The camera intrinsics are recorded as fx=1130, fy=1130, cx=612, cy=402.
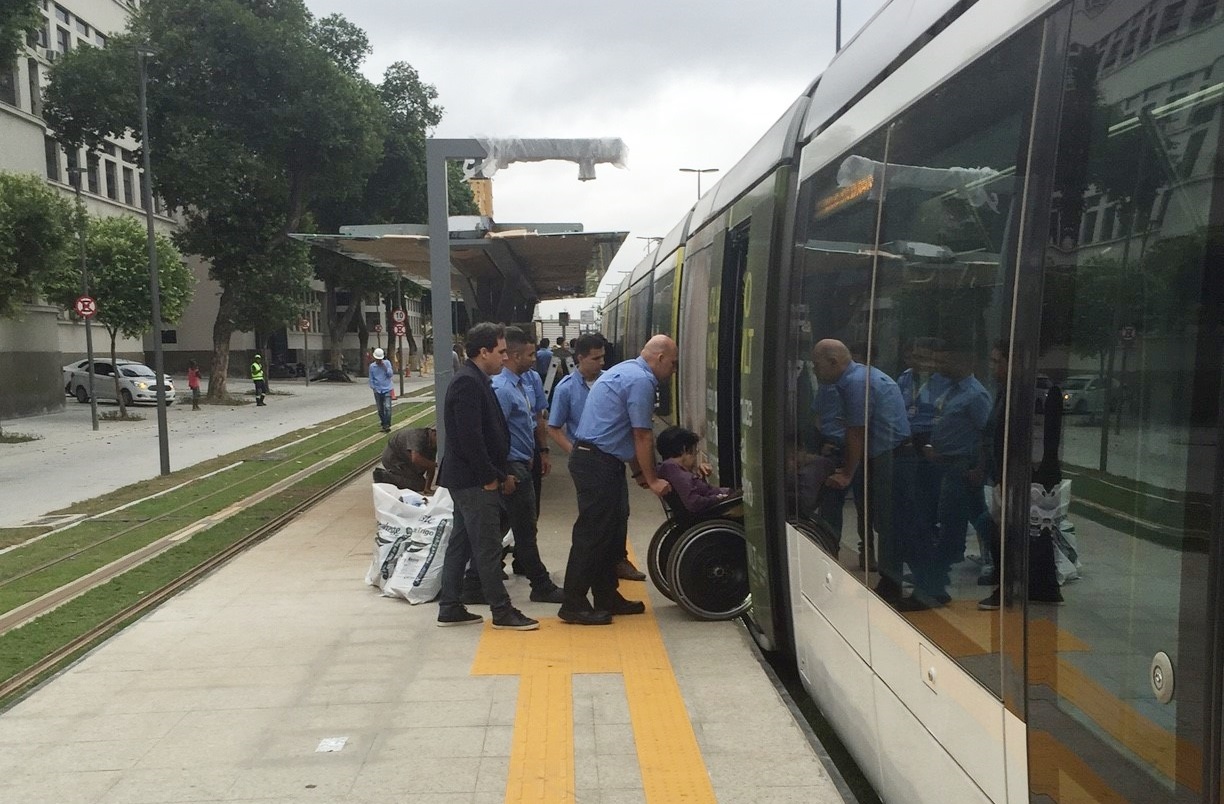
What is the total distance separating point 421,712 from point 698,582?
2.21 m

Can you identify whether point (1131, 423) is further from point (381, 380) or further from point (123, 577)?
point (381, 380)

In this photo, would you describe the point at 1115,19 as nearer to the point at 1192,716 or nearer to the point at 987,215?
the point at 987,215

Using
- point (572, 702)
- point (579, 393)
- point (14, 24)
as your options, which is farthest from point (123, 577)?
point (14, 24)

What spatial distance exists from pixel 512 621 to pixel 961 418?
4372 mm

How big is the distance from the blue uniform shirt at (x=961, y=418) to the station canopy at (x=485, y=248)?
7823 mm

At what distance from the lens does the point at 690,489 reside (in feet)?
22.0

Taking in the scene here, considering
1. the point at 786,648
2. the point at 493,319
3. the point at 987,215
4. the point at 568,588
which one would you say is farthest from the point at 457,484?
the point at 493,319

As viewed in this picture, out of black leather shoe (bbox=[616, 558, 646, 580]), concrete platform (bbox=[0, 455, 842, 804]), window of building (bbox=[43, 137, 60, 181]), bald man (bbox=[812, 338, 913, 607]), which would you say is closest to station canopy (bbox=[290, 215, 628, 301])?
black leather shoe (bbox=[616, 558, 646, 580])

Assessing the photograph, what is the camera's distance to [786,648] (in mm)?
5797

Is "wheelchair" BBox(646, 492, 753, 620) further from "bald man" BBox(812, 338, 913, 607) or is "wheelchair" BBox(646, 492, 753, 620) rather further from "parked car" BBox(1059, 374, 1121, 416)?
"parked car" BBox(1059, 374, 1121, 416)

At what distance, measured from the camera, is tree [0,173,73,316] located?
20.5 m

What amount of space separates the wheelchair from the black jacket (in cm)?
109

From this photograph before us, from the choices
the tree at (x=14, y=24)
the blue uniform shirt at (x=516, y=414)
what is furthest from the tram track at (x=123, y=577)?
the tree at (x=14, y=24)

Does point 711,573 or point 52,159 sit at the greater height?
point 52,159
